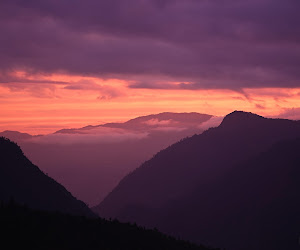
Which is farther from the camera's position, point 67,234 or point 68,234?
point 68,234

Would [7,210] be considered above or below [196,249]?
above

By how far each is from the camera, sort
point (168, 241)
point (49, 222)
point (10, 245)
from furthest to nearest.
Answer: point (168, 241)
point (49, 222)
point (10, 245)

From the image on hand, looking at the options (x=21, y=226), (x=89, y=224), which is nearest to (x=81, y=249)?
(x=21, y=226)

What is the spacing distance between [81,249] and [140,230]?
112 ft

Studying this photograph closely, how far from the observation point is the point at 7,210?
14750 centimetres

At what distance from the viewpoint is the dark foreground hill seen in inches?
5019

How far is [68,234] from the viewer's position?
141125mm

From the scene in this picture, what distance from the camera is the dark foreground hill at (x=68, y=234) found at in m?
127

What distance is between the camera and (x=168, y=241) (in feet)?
535

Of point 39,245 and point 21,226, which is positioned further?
point 21,226

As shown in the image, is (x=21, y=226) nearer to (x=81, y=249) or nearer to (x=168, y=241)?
(x=81, y=249)

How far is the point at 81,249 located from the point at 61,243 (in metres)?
4.05

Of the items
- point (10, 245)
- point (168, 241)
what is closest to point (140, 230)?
point (168, 241)

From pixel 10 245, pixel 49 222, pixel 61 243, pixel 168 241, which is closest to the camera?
pixel 10 245
